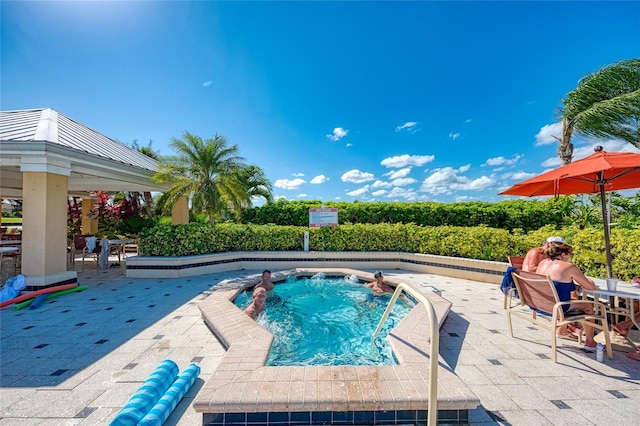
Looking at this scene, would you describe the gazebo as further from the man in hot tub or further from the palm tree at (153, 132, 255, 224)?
the man in hot tub

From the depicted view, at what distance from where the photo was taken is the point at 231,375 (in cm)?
249

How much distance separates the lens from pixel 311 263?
30.6 ft

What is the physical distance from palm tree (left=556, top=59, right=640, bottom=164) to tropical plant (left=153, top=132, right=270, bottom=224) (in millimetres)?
14666

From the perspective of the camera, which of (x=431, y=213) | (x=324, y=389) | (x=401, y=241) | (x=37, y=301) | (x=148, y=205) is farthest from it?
(x=148, y=205)

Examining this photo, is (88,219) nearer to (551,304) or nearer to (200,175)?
(200,175)

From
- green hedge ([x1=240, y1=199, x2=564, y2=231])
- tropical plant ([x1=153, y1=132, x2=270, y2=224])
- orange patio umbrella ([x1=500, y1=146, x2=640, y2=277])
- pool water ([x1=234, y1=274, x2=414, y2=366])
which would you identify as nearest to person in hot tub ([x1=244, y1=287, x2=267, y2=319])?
pool water ([x1=234, y1=274, x2=414, y2=366])

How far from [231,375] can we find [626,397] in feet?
13.8

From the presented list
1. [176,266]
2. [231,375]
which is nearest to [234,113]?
[176,266]

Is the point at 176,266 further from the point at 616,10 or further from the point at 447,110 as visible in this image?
the point at 447,110

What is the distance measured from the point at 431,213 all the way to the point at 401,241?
16.6 feet

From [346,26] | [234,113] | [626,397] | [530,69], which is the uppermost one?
[346,26]

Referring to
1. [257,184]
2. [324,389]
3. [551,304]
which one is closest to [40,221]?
[324,389]

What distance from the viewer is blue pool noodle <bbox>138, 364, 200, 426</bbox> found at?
2.08m

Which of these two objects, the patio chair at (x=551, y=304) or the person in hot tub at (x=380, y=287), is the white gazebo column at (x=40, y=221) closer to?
the person in hot tub at (x=380, y=287)
